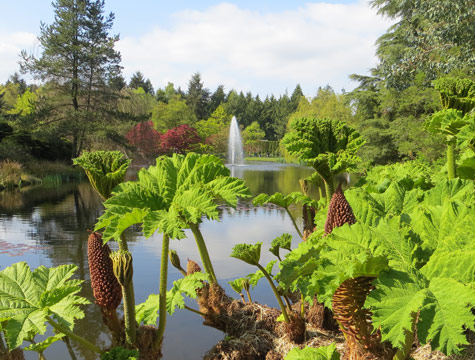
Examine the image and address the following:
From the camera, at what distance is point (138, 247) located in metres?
5.60

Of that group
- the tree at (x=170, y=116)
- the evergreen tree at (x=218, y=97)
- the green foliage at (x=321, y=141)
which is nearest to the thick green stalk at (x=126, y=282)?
the green foliage at (x=321, y=141)

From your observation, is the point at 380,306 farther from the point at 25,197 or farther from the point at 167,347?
the point at 25,197

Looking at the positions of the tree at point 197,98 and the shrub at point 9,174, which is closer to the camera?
the shrub at point 9,174

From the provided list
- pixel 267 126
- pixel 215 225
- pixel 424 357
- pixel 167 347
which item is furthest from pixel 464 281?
pixel 267 126

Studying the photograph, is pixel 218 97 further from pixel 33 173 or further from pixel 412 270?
pixel 412 270

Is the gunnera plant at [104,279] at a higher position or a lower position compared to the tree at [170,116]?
lower

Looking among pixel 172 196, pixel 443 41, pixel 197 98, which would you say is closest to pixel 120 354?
pixel 172 196

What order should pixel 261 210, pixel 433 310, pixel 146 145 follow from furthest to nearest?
pixel 146 145, pixel 261 210, pixel 433 310

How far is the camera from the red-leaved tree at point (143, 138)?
3344 centimetres

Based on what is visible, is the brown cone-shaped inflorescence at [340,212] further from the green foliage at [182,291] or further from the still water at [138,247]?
the still water at [138,247]

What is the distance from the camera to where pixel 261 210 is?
9727 millimetres

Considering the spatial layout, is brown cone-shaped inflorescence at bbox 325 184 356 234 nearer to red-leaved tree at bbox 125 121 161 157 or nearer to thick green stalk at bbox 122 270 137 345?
thick green stalk at bbox 122 270 137 345

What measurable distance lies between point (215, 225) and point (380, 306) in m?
6.74

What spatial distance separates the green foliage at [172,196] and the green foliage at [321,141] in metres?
0.79
